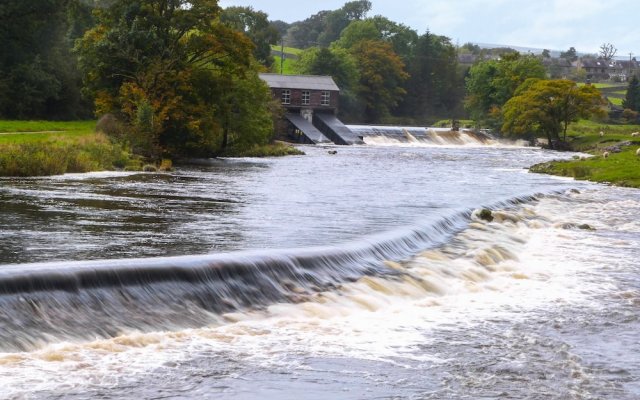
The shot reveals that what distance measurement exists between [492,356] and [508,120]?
281ft

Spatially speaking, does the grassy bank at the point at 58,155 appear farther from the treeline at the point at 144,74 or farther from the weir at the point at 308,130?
the weir at the point at 308,130

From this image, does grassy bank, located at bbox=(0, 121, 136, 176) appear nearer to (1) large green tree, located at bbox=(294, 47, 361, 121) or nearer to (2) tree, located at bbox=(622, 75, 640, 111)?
(1) large green tree, located at bbox=(294, 47, 361, 121)

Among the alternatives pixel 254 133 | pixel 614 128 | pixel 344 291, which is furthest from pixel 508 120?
pixel 344 291

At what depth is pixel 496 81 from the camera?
11394 cm

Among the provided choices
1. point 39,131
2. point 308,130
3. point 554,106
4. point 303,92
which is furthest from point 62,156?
point 303,92

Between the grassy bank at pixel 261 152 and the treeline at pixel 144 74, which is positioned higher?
the treeline at pixel 144 74

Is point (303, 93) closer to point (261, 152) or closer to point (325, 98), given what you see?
point (325, 98)

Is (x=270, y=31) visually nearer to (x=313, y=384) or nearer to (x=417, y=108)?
(x=417, y=108)

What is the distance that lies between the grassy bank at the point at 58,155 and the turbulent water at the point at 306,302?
6592 mm

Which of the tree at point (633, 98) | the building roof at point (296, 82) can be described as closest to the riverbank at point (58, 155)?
the building roof at point (296, 82)

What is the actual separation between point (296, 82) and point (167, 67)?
55445 mm

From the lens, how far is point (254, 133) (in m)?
59.0

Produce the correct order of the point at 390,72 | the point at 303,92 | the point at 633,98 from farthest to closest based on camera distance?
the point at 390,72 < the point at 633,98 < the point at 303,92

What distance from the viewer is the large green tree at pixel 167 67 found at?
4953 cm
